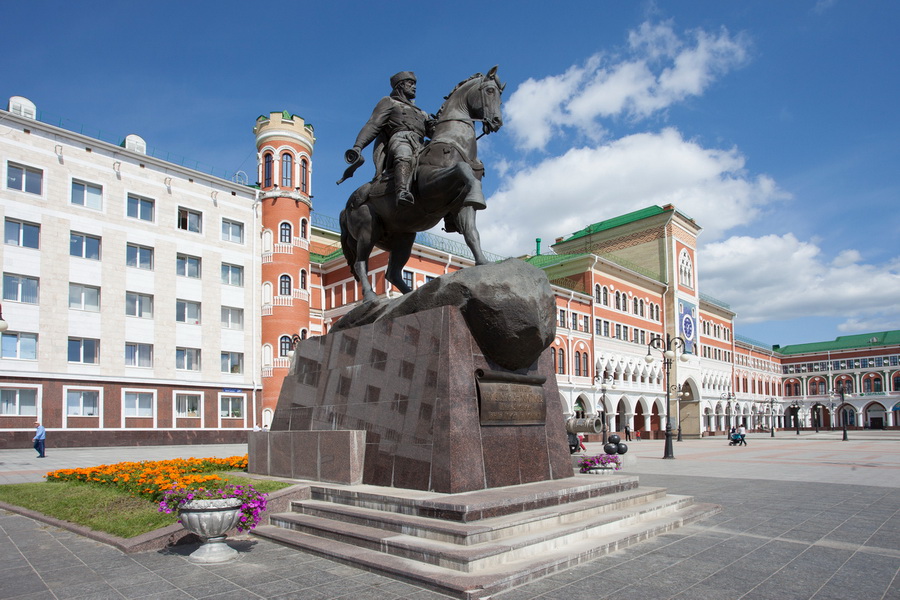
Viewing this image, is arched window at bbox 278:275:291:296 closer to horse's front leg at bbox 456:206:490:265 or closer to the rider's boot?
the rider's boot

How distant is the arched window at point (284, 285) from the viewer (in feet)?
132

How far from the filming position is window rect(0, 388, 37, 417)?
29109mm

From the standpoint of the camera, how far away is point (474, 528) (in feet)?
19.5

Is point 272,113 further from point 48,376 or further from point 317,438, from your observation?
point 317,438

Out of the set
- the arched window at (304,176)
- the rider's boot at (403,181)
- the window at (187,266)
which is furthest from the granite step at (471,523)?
the arched window at (304,176)

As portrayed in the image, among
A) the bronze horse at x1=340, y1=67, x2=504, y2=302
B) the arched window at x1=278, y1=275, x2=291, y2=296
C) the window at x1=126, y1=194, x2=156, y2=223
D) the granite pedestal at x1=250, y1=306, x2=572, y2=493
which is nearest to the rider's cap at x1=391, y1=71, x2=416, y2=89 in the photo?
the bronze horse at x1=340, y1=67, x2=504, y2=302

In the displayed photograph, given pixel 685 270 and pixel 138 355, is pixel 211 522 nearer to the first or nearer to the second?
pixel 138 355

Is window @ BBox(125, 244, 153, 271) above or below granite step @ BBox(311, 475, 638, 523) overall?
above

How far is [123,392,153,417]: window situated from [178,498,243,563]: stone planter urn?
30146 millimetres

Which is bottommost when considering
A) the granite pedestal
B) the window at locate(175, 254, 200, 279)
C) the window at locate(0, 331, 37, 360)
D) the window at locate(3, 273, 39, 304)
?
the granite pedestal

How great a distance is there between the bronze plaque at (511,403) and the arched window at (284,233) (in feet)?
114

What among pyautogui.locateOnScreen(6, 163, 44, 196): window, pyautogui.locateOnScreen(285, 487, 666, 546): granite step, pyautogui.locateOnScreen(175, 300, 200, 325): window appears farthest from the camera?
pyautogui.locateOnScreen(175, 300, 200, 325): window

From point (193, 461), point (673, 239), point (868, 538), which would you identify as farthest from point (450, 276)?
point (673, 239)

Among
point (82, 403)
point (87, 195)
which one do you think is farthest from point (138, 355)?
point (87, 195)
